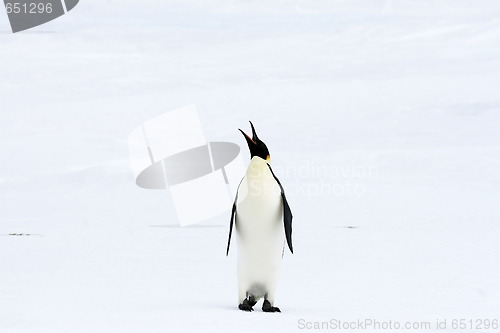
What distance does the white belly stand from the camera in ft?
13.1

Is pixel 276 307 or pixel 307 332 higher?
pixel 307 332

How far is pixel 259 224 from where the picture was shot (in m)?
4.01

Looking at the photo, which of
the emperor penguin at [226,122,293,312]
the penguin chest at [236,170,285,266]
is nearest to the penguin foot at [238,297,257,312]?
the emperor penguin at [226,122,293,312]

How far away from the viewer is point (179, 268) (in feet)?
19.3

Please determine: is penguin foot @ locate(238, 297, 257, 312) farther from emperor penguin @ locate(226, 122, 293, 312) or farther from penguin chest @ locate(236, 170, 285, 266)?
penguin chest @ locate(236, 170, 285, 266)

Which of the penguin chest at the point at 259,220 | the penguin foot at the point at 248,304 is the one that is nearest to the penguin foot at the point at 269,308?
the penguin foot at the point at 248,304

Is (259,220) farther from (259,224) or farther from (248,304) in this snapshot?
(248,304)

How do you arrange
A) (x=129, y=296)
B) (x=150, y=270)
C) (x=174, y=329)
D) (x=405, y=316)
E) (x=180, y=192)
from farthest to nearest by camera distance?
1. (x=180, y=192)
2. (x=150, y=270)
3. (x=129, y=296)
4. (x=405, y=316)
5. (x=174, y=329)

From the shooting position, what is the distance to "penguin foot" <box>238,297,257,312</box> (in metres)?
4.11

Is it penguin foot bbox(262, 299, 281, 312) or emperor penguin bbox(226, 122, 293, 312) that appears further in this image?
penguin foot bbox(262, 299, 281, 312)

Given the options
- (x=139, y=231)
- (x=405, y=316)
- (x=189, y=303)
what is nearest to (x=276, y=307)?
(x=189, y=303)

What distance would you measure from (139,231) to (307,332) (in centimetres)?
560

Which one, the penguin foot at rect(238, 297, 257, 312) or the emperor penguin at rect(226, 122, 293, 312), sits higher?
the emperor penguin at rect(226, 122, 293, 312)

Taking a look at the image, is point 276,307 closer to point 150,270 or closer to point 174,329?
point 174,329
